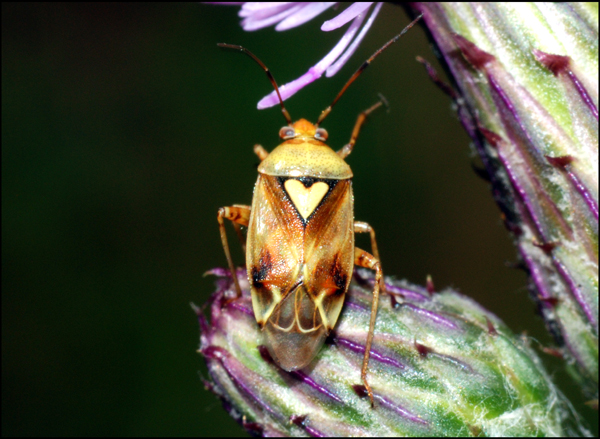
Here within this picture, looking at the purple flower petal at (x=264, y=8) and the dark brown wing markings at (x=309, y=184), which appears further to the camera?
the purple flower petal at (x=264, y=8)

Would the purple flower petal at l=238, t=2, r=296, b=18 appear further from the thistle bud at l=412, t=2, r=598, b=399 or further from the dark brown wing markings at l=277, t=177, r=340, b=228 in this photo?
the dark brown wing markings at l=277, t=177, r=340, b=228

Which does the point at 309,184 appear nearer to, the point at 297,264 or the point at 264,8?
the point at 297,264

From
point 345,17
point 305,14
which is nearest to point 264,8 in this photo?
point 305,14

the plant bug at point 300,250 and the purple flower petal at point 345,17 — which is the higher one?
the purple flower petal at point 345,17

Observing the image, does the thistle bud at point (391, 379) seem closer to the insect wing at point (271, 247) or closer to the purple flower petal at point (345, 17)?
the insect wing at point (271, 247)

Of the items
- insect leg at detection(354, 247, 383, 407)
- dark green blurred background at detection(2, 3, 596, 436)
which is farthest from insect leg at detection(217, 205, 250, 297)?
dark green blurred background at detection(2, 3, 596, 436)

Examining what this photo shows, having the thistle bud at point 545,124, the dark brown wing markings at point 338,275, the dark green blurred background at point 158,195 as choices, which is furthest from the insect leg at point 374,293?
the dark green blurred background at point 158,195

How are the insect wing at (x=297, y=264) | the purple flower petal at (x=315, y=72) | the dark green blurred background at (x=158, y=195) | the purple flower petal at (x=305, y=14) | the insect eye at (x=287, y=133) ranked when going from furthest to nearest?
1. the dark green blurred background at (x=158, y=195)
2. the insect eye at (x=287, y=133)
3. the purple flower petal at (x=305, y=14)
4. the purple flower petal at (x=315, y=72)
5. the insect wing at (x=297, y=264)
